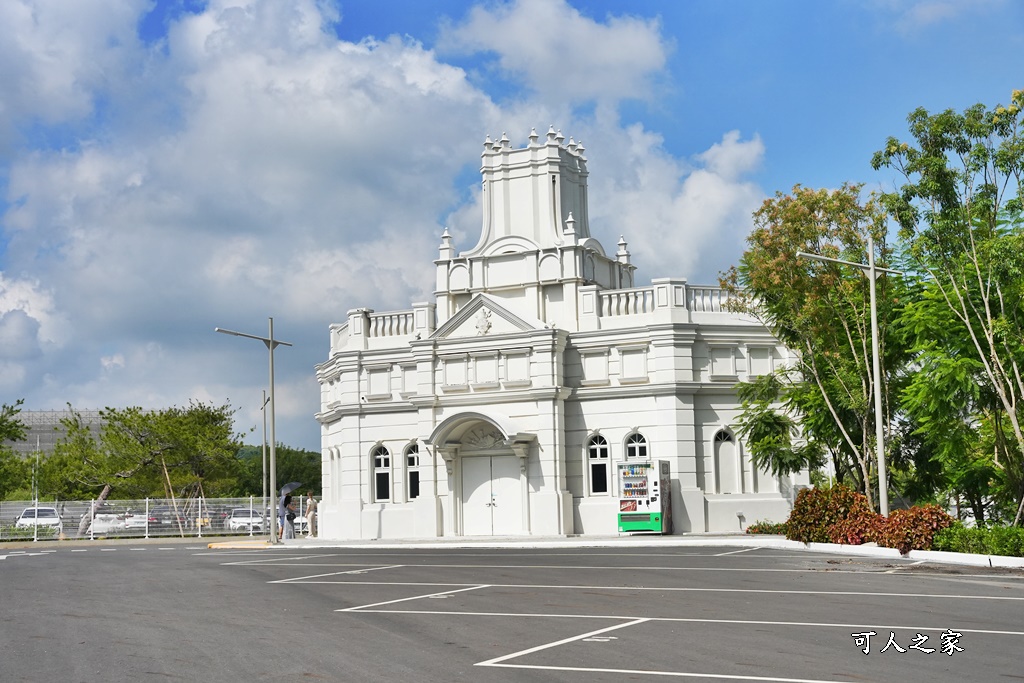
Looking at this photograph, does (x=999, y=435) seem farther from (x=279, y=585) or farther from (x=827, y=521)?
(x=279, y=585)

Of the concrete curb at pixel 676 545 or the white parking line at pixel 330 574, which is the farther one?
the concrete curb at pixel 676 545

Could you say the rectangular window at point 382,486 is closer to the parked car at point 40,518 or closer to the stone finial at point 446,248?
the stone finial at point 446,248

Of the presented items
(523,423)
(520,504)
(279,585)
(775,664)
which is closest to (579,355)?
(523,423)

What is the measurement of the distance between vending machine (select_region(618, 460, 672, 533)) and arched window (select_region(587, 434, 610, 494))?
1.83 metres

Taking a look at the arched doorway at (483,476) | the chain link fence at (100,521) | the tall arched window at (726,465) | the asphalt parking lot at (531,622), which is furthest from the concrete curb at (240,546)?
the tall arched window at (726,465)

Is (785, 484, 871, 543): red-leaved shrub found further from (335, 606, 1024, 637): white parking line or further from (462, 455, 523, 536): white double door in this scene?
(335, 606, 1024, 637): white parking line

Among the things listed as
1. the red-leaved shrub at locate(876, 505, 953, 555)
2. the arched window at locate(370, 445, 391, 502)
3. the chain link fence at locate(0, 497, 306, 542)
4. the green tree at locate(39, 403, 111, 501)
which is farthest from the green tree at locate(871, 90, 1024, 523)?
the green tree at locate(39, 403, 111, 501)

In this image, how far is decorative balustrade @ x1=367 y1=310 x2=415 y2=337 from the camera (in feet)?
138

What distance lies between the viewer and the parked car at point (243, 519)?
54.0 meters

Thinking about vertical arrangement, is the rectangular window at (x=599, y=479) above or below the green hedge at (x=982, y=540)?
above

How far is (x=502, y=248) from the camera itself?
4094cm

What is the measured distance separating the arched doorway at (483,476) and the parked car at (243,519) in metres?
17.7

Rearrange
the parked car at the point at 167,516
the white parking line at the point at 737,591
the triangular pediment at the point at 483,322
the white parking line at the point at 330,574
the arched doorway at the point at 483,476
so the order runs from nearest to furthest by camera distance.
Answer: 1. the white parking line at the point at 737,591
2. the white parking line at the point at 330,574
3. the arched doorway at the point at 483,476
4. the triangular pediment at the point at 483,322
5. the parked car at the point at 167,516

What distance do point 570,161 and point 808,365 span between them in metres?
14.0
